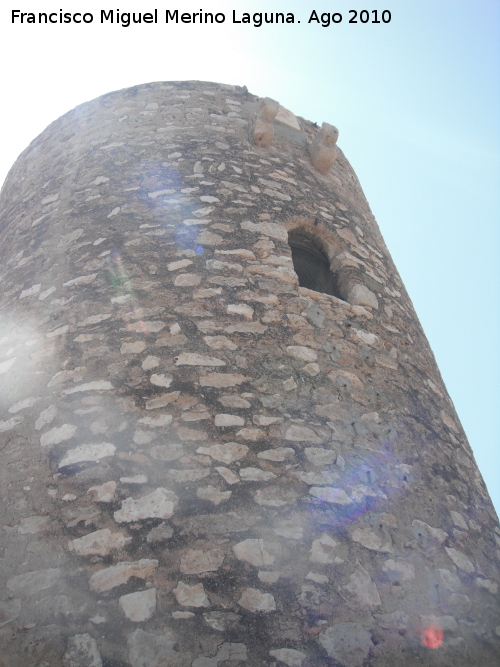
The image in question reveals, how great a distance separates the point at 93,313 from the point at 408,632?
226 centimetres

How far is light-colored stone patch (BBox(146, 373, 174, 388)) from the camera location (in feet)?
9.26

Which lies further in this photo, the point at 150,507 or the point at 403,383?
the point at 403,383

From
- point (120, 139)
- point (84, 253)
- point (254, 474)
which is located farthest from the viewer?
point (120, 139)

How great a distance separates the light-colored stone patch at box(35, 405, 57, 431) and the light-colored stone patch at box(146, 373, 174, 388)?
512 mm

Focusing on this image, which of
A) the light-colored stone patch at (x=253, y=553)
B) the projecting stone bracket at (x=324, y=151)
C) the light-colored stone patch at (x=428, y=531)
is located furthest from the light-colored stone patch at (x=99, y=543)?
the projecting stone bracket at (x=324, y=151)

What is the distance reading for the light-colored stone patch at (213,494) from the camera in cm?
243

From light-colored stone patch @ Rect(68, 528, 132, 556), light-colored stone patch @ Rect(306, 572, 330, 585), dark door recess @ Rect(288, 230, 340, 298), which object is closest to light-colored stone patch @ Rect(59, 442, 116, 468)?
light-colored stone patch @ Rect(68, 528, 132, 556)

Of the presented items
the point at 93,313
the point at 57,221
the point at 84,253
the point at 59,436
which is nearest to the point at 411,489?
the point at 59,436

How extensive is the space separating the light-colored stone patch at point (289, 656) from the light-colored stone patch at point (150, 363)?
143cm

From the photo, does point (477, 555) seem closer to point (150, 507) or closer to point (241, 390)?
point (241, 390)

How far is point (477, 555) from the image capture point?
281 centimetres

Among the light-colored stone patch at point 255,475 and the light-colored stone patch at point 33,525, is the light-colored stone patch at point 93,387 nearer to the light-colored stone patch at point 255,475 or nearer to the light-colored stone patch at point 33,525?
the light-colored stone patch at point 33,525

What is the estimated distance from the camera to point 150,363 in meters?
2.91

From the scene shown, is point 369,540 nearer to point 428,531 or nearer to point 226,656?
point 428,531
